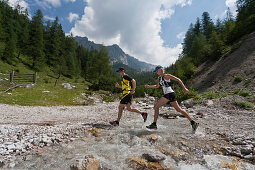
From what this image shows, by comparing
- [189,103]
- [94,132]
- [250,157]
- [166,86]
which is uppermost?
[166,86]

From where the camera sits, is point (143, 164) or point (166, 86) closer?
point (143, 164)

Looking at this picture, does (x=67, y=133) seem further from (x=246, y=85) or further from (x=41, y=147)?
(x=246, y=85)

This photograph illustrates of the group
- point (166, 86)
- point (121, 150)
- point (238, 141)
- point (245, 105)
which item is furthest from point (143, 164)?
point (245, 105)

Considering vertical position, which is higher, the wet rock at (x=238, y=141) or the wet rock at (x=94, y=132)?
the wet rock at (x=238, y=141)

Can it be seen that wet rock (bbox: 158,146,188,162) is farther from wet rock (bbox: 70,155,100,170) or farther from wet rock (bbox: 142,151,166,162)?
wet rock (bbox: 70,155,100,170)

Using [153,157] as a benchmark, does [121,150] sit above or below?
below

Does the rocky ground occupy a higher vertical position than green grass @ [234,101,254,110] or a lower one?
lower

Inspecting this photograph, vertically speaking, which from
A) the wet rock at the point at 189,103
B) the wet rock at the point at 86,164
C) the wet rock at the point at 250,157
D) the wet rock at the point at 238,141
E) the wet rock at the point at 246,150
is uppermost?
the wet rock at the point at 189,103

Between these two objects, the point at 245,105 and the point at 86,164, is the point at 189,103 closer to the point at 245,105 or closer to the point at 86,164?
the point at 245,105

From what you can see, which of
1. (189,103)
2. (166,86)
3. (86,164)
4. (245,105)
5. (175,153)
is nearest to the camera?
(86,164)

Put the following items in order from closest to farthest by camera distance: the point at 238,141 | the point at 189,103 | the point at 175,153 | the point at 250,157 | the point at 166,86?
1. the point at 250,157
2. the point at 175,153
3. the point at 238,141
4. the point at 166,86
5. the point at 189,103

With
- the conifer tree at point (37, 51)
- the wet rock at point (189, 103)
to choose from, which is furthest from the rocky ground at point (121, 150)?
the conifer tree at point (37, 51)

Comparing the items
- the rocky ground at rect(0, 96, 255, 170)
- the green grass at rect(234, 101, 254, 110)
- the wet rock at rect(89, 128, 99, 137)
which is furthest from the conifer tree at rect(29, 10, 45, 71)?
the green grass at rect(234, 101, 254, 110)

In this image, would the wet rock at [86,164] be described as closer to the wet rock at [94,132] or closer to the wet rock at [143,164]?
the wet rock at [143,164]
